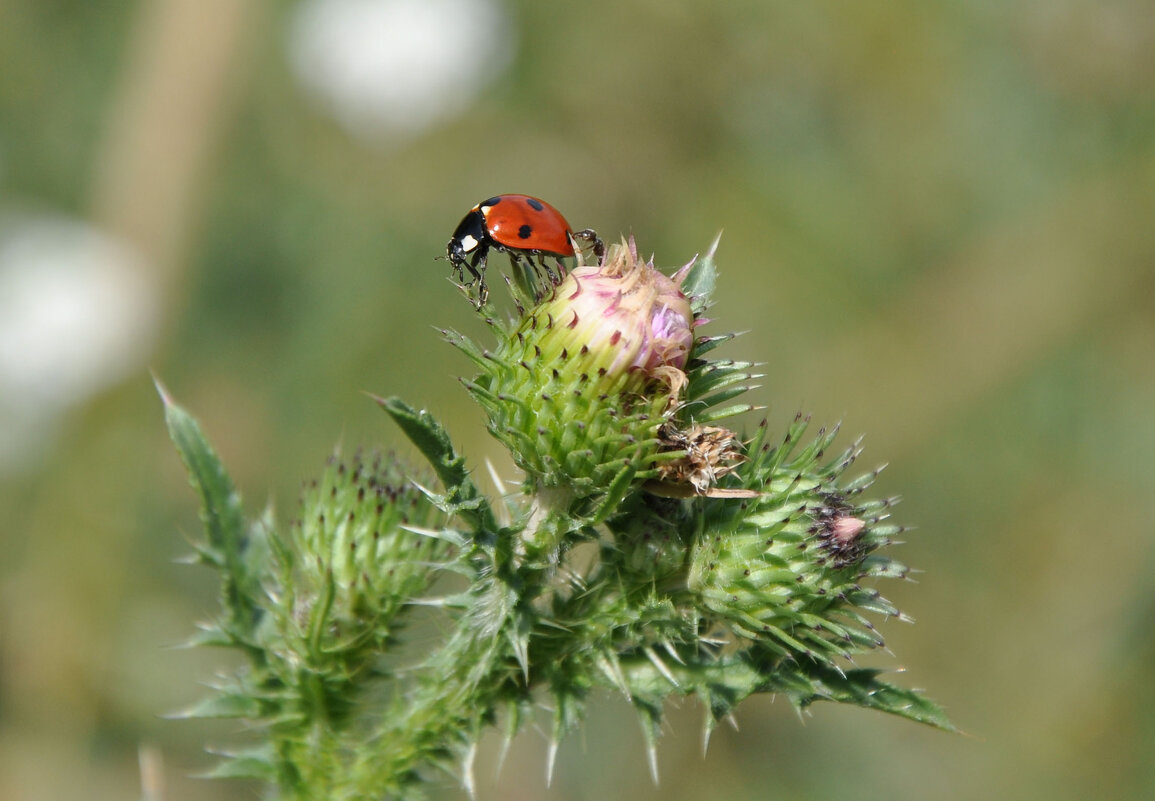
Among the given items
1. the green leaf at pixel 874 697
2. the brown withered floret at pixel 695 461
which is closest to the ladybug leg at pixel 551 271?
the brown withered floret at pixel 695 461

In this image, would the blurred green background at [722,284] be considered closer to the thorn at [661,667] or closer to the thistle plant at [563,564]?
the thistle plant at [563,564]

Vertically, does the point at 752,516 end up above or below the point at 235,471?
below

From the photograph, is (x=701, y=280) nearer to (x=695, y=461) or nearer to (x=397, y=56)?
(x=695, y=461)

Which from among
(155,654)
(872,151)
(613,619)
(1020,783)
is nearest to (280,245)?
(155,654)

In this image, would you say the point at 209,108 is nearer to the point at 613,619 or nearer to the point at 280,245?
the point at 280,245

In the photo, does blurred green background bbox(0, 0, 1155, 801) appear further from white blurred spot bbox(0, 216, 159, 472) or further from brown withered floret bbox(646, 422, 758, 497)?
brown withered floret bbox(646, 422, 758, 497)

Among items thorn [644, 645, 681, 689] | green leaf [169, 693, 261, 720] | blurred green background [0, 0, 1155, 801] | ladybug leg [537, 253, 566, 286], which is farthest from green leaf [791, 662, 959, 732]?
blurred green background [0, 0, 1155, 801]
